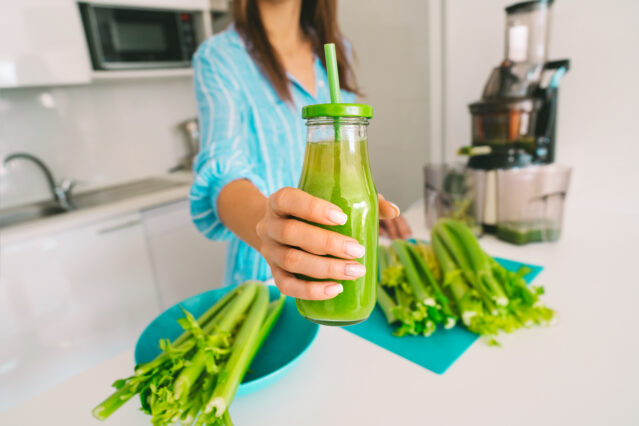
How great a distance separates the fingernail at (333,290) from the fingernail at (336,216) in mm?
72

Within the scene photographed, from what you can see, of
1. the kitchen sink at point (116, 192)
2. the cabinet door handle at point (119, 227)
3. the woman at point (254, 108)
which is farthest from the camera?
the kitchen sink at point (116, 192)

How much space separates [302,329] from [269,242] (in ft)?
1.04

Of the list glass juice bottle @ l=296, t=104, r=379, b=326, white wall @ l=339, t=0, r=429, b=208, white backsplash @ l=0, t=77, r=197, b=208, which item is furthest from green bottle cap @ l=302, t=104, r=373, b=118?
white backsplash @ l=0, t=77, r=197, b=208

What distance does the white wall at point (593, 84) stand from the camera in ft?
3.77

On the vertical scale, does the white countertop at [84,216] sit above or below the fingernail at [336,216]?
below

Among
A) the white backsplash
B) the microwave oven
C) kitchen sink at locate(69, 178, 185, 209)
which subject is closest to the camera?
the microwave oven

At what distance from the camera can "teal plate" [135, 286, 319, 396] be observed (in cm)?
60

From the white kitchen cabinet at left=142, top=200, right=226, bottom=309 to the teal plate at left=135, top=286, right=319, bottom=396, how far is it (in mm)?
1252

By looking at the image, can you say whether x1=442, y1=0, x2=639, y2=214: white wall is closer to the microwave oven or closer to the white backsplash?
the microwave oven

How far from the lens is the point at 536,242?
1.11 metres

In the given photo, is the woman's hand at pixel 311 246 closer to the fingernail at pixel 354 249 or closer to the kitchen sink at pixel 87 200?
the fingernail at pixel 354 249

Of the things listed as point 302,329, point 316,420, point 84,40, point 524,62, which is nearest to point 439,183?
point 524,62

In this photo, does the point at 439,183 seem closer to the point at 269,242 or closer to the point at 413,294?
the point at 413,294

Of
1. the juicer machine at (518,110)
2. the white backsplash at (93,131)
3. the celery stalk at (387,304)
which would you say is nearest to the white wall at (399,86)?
the juicer machine at (518,110)
